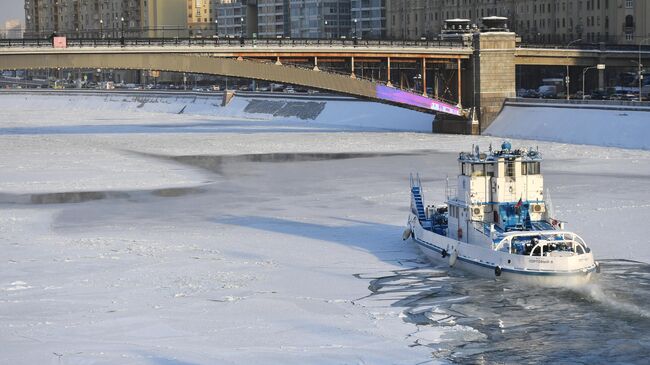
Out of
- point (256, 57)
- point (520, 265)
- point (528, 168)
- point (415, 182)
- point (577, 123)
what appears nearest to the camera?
point (520, 265)

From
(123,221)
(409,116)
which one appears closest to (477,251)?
(123,221)

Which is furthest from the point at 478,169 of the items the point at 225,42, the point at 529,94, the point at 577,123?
the point at 529,94

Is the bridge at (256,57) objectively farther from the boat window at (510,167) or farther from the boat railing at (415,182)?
the boat window at (510,167)

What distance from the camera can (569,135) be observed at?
104750mm

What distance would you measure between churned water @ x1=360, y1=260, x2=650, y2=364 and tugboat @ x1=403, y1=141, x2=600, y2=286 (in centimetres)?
65

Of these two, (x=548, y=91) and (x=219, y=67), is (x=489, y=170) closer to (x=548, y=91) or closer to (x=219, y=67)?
(x=219, y=67)

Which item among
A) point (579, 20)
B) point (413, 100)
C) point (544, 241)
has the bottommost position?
point (544, 241)

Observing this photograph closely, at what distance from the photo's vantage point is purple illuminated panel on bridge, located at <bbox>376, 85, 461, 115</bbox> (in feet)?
360

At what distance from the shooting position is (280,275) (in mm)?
43281

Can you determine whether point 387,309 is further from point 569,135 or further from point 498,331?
point 569,135

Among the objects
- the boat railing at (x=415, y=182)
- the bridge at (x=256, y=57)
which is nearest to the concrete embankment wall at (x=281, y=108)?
the bridge at (x=256, y=57)

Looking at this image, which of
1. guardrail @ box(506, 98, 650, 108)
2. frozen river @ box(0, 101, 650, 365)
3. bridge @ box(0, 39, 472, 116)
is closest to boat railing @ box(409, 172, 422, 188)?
frozen river @ box(0, 101, 650, 365)

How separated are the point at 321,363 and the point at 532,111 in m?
84.5

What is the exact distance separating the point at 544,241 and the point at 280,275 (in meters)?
8.33
